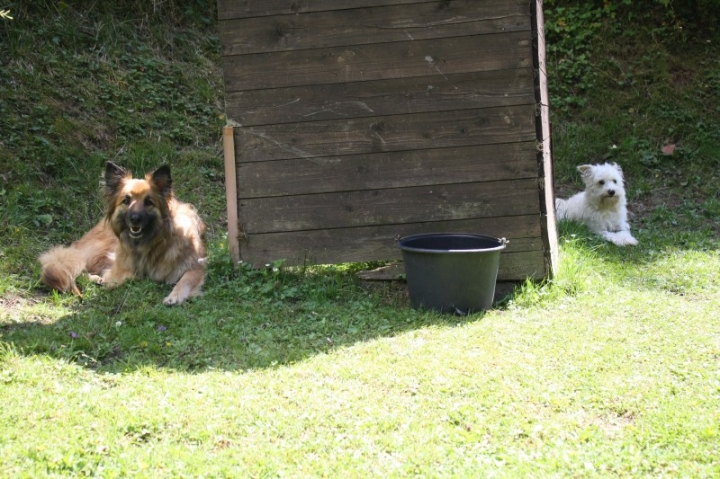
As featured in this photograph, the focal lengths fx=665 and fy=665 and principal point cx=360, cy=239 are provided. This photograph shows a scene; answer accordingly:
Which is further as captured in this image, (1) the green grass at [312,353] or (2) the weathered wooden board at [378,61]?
A: (2) the weathered wooden board at [378,61]

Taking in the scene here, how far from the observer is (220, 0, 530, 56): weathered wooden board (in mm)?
5289

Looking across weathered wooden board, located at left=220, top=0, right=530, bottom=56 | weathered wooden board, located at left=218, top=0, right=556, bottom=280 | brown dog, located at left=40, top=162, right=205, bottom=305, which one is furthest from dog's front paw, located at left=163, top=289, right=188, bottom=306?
weathered wooden board, located at left=220, top=0, right=530, bottom=56

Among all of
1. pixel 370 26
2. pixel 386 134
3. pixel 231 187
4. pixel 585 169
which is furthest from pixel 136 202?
pixel 585 169

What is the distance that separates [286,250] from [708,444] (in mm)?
3540

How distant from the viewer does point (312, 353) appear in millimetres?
4156

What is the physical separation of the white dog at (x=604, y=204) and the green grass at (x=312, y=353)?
37 cm

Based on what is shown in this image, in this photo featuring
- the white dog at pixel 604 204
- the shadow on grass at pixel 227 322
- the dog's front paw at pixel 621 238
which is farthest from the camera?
the white dog at pixel 604 204

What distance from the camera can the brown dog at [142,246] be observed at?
5.43 meters

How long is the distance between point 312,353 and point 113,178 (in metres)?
2.54

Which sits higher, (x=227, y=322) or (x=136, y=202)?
(x=136, y=202)

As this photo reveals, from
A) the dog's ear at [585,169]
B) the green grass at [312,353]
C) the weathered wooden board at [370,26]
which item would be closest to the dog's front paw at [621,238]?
the green grass at [312,353]

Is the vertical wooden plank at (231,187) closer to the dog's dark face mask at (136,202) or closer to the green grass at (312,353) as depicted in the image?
the green grass at (312,353)

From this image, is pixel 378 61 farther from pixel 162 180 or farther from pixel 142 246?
pixel 142 246

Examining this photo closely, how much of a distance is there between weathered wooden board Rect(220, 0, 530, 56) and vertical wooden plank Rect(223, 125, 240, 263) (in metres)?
0.69
